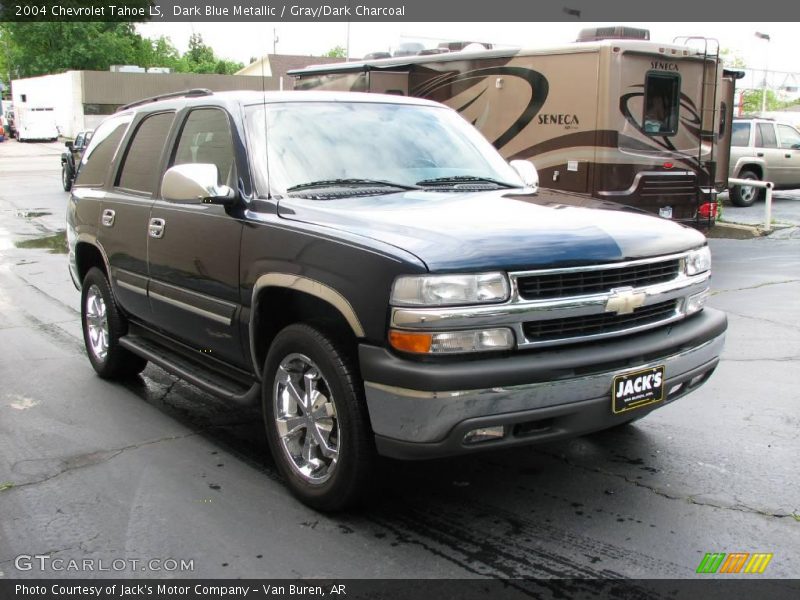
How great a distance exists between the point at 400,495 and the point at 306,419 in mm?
607

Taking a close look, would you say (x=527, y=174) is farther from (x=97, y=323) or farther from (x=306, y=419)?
(x=97, y=323)

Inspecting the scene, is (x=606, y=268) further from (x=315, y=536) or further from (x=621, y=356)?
(x=315, y=536)

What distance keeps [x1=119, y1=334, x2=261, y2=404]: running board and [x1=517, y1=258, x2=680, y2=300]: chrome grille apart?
1.57m

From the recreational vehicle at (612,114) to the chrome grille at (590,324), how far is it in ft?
24.6

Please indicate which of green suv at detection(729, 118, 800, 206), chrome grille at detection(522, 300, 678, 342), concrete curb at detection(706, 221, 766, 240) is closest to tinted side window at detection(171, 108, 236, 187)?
chrome grille at detection(522, 300, 678, 342)

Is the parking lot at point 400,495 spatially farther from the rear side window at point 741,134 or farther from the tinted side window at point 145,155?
the rear side window at point 741,134

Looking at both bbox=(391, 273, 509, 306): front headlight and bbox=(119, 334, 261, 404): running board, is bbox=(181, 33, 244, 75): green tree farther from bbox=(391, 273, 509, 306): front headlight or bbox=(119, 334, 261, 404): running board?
bbox=(391, 273, 509, 306): front headlight

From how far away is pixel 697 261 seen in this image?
419 cm

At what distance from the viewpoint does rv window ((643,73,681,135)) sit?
36.8 feet

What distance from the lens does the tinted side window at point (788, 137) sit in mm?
20297

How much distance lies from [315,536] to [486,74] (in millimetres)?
9896

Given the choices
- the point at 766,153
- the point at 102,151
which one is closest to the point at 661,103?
the point at 102,151

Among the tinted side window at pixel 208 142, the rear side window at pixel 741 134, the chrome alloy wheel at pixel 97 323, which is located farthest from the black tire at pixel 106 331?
the rear side window at pixel 741 134

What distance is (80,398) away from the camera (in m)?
5.73
